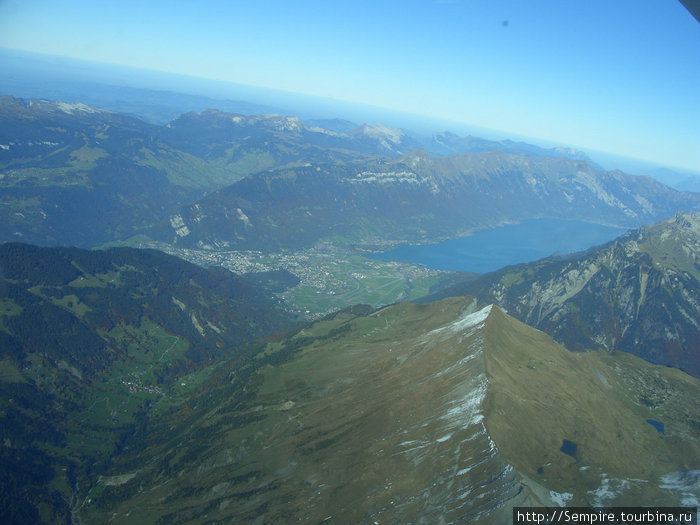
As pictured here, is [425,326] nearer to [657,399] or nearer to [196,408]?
[657,399]

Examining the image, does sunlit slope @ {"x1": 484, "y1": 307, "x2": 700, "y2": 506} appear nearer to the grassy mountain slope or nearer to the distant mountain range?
the distant mountain range

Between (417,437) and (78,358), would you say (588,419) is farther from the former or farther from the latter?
(78,358)

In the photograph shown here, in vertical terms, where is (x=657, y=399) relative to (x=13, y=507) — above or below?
above

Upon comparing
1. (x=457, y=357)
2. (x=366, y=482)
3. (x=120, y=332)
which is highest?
(x=457, y=357)

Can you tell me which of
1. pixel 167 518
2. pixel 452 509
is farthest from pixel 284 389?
pixel 452 509

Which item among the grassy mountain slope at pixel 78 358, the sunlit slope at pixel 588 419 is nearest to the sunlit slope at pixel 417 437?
the sunlit slope at pixel 588 419

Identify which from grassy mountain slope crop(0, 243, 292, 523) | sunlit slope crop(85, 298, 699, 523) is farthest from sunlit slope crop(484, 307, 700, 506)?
grassy mountain slope crop(0, 243, 292, 523)
